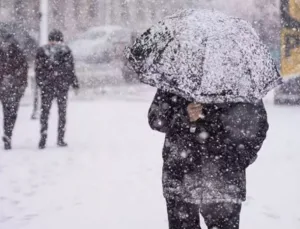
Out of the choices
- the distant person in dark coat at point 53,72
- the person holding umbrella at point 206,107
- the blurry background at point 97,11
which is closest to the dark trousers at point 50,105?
the distant person in dark coat at point 53,72

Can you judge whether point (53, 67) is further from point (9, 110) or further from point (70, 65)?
point (9, 110)

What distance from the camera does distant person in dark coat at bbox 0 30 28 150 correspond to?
24.2 feet

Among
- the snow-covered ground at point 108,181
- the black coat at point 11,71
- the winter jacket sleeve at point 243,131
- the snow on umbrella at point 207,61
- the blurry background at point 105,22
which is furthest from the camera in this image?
the blurry background at point 105,22

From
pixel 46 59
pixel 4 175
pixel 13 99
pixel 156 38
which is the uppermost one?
pixel 156 38

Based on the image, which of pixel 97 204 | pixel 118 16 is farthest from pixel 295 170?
pixel 118 16

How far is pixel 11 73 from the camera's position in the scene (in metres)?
7.44

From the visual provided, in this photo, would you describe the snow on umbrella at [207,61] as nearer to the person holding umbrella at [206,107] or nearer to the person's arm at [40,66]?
the person holding umbrella at [206,107]

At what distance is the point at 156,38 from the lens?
2926mm

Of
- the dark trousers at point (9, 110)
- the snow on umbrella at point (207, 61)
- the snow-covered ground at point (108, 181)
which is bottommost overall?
the snow-covered ground at point (108, 181)

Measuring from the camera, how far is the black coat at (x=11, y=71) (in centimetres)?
736

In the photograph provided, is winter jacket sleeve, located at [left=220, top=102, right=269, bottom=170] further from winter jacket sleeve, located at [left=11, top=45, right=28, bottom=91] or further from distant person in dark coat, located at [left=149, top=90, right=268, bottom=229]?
winter jacket sleeve, located at [left=11, top=45, right=28, bottom=91]

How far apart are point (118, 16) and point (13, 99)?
58.5 ft

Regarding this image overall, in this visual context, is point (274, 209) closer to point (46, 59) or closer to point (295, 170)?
point (295, 170)

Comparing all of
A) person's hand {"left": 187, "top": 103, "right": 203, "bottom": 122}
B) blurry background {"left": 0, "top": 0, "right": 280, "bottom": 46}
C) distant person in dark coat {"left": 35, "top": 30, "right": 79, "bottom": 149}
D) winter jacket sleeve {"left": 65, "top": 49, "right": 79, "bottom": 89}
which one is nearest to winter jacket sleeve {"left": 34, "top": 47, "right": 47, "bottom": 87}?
distant person in dark coat {"left": 35, "top": 30, "right": 79, "bottom": 149}
